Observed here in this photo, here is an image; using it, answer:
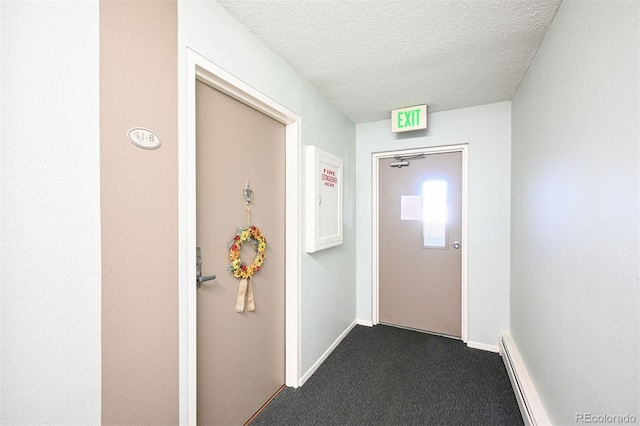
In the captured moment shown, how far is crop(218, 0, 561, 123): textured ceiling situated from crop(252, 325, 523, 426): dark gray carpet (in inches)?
93.5

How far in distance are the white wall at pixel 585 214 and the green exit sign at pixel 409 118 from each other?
0.91 meters

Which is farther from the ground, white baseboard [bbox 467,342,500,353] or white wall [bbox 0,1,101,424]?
white wall [bbox 0,1,101,424]

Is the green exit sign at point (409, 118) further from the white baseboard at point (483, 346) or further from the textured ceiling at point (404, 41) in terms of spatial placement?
the white baseboard at point (483, 346)

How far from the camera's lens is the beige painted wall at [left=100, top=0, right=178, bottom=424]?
977 mm

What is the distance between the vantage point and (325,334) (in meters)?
2.51

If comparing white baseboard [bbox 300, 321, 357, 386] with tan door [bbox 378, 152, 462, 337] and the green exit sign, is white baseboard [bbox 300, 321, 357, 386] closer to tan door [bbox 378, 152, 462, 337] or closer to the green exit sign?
tan door [bbox 378, 152, 462, 337]

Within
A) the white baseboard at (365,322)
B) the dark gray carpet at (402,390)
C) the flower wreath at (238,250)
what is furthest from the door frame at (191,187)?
the white baseboard at (365,322)

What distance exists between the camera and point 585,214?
3.64 ft

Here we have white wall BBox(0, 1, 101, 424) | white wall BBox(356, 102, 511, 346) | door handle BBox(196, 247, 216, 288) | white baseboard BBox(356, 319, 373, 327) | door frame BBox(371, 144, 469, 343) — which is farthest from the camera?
white baseboard BBox(356, 319, 373, 327)

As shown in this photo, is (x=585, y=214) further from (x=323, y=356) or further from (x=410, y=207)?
(x=323, y=356)

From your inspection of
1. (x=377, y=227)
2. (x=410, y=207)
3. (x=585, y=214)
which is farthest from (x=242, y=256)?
(x=410, y=207)

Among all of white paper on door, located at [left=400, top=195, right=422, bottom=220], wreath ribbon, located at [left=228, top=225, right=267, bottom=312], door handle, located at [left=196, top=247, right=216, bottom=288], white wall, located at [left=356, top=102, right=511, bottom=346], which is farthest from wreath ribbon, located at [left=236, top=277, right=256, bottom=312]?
white wall, located at [left=356, top=102, right=511, bottom=346]

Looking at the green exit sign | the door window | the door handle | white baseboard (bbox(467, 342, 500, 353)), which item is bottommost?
white baseboard (bbox(467, 342, 500, 353))

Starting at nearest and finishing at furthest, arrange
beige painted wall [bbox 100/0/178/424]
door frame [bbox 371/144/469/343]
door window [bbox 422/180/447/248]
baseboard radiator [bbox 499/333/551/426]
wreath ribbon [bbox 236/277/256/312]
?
beige painted wall [bbox 100/0/178/424]
baseboard radiator [bbox 499/333/551/426]
wreath ribbon [bbox 236/277/256/312]
door frame [bbox 371/144/469/343]
door window [bbox 422/180/447/248]
